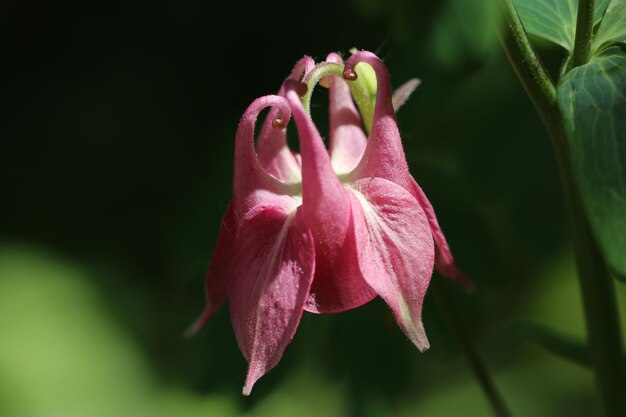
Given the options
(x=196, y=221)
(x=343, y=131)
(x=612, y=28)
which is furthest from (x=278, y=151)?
(x=196, y=221)

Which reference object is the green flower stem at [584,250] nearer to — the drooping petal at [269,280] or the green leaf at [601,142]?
the green leaf at [601,142]

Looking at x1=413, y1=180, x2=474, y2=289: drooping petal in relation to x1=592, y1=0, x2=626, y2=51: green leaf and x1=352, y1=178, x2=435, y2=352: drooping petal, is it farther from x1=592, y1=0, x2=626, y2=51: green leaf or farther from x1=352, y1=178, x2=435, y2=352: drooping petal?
x1=592, y1=0, x2=626, y2=51: green leaf

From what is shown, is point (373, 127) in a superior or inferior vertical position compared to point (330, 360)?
superior

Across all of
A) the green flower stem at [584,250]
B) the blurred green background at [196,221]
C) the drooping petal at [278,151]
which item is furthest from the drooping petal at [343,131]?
the blurred green background at [196,221]

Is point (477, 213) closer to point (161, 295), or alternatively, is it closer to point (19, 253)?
point (161, 295)

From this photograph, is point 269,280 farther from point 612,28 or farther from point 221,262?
point 612,28

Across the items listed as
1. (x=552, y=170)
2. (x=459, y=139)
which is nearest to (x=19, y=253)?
(x=459, y=139)

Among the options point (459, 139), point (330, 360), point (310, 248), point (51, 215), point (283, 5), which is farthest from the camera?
point (51, 215)
